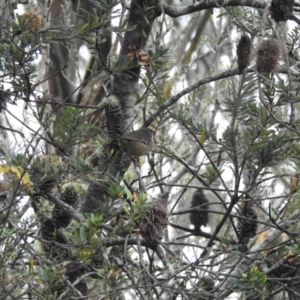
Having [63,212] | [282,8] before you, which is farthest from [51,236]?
[282,8]

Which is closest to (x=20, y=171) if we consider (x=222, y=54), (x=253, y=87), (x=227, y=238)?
(x=227, y=238)

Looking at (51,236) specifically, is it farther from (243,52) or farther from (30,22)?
(243,52)

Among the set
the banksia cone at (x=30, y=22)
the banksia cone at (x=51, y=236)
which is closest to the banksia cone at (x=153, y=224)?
the banksia cone at (x=51, y=236)

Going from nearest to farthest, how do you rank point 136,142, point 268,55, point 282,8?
point 282,8 < point 268,55 < point 136,142

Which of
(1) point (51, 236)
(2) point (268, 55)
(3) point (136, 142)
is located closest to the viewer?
(2) point (268, 55)

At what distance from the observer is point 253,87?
2.46 metres

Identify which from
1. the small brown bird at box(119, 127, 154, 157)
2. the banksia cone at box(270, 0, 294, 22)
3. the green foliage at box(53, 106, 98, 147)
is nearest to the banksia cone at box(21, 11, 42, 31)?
the green foliage at box(53, 106, 98, 147)

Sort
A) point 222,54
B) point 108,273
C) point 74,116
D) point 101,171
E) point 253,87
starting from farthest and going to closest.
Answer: point 222,54, point 253,87, point 101,171, point 74,116, point 108,273

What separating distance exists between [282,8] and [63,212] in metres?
0.99

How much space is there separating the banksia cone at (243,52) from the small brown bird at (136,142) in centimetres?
42

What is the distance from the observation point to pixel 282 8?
1985 mm

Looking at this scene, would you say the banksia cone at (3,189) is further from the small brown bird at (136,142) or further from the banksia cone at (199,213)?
the banksia cone at (199,213)

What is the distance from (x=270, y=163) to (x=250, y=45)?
39 centimetres

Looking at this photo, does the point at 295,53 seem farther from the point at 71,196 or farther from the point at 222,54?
the point at 222,54
